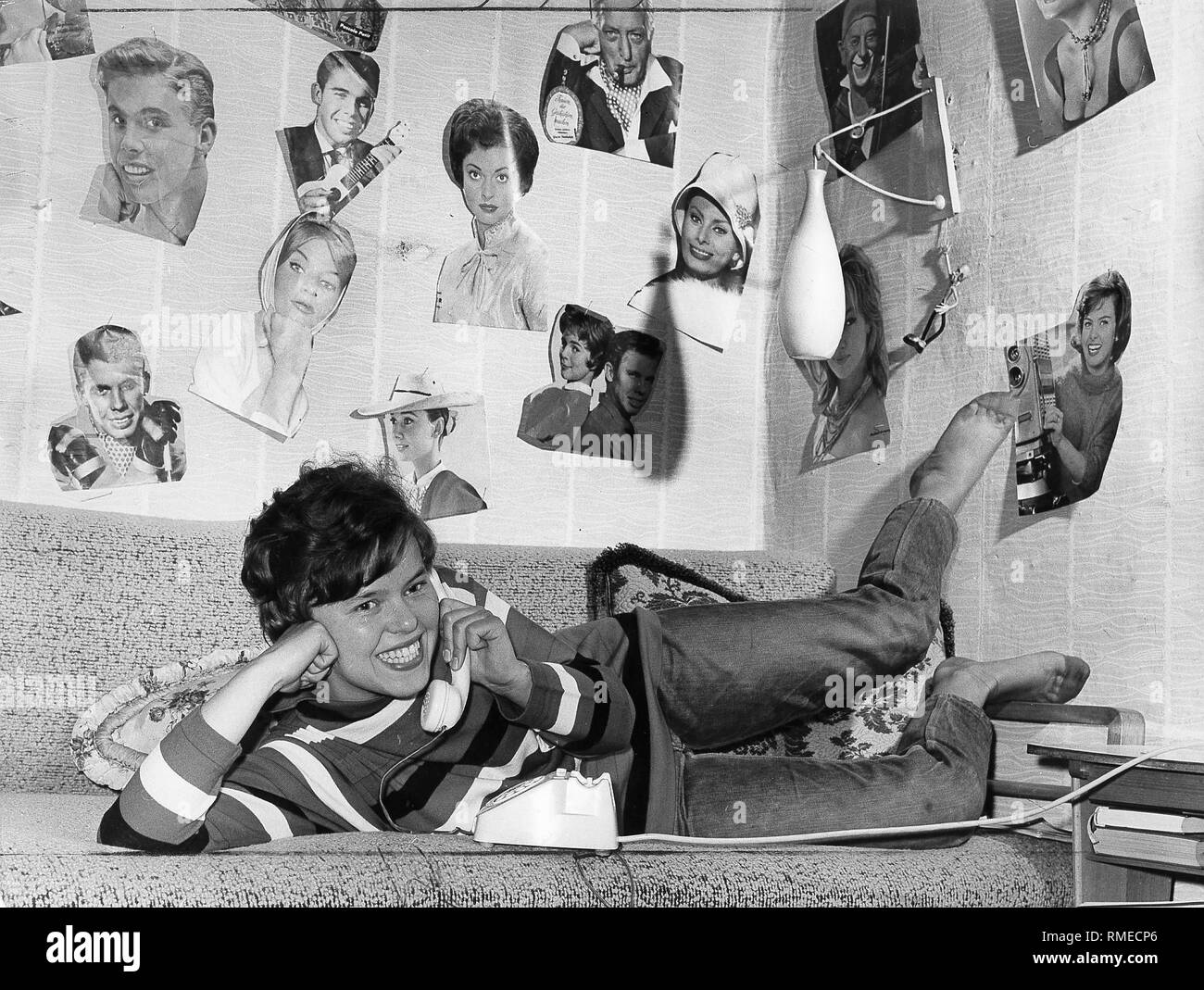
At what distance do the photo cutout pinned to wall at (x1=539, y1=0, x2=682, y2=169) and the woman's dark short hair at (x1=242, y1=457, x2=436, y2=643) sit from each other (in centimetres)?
106

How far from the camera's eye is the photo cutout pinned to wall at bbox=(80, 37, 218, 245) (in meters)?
2.03

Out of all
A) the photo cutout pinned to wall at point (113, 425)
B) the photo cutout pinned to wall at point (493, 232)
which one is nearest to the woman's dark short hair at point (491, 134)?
the photo cutout pinned to wall at point (493, 232)

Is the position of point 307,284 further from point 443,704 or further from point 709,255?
point 443,704

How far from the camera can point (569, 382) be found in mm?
2244

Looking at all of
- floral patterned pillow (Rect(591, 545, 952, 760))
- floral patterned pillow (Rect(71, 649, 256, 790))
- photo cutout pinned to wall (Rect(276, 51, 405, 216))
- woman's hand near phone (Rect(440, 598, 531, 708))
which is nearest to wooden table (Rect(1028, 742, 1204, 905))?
floral patterned pillow (Rect(591, 545, 952, 760))

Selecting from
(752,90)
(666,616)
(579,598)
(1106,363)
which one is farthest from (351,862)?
(752,90)

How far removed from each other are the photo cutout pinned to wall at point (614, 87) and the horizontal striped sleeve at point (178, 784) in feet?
4.76

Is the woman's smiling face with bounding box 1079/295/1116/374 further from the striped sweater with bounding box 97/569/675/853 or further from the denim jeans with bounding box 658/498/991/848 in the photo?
the striped sweater with bounding box 97/569/675/853

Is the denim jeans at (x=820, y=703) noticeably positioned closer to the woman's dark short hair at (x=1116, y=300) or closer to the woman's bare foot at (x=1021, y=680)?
the woman's bare foot at (x=1021, y=680)

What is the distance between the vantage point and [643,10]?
2.29m

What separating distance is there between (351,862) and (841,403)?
1316 millimetres

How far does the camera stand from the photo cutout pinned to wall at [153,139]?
2033 millimetres

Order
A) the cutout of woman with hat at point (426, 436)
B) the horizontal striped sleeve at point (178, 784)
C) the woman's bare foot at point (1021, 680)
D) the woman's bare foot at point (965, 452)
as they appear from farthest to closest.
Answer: the cutout of woman with hat at point (426, 436) < the woman's bare foot at point (965, 452) < the woman's bare foot at point (1021, 680) < the horizontal striped sleeve at point (178, 784)

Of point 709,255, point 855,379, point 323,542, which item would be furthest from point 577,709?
point 709,255
